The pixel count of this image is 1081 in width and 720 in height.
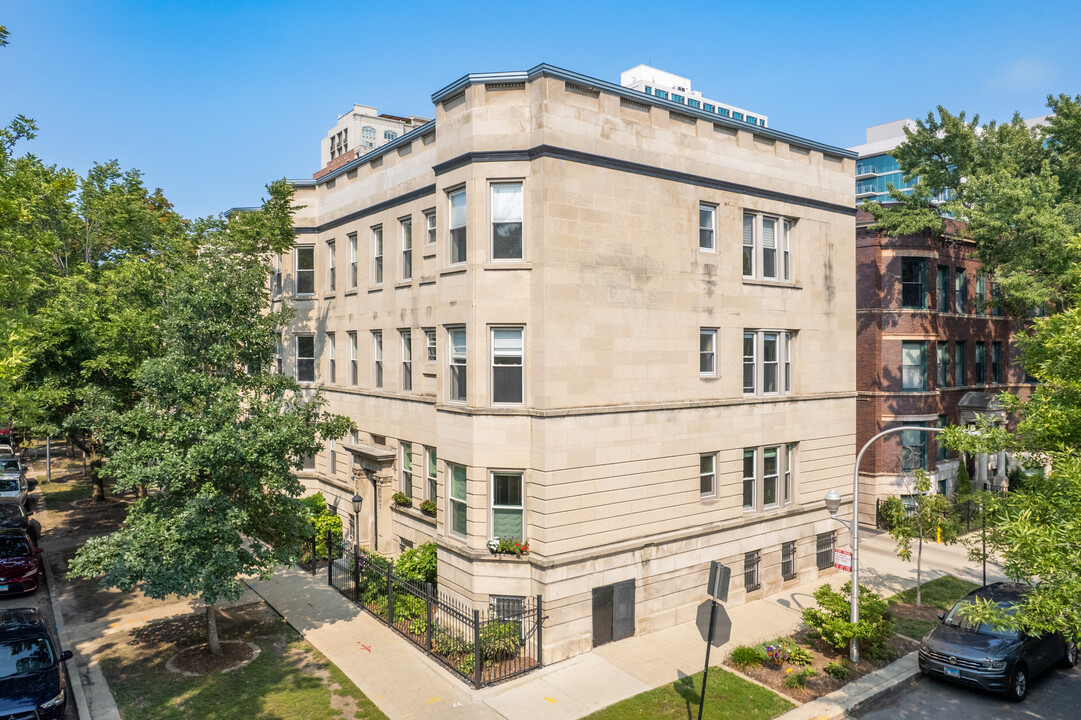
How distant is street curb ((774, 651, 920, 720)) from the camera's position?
14203 millimetres

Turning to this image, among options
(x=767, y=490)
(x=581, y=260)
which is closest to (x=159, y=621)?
Answer: (x=581, y=260)

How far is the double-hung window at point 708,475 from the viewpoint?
19905 millimetres

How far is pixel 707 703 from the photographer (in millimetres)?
14320

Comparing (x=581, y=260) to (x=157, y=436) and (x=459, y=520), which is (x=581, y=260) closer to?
(x=459, y=520)

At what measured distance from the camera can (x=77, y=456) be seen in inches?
1969

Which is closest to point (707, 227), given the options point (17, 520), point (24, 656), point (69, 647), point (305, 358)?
point (305, 358)

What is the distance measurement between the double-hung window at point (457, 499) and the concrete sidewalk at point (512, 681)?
121 inches

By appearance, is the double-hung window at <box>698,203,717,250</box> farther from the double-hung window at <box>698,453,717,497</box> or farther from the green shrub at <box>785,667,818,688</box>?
the green shrub at <box>785,667,818,688</box>

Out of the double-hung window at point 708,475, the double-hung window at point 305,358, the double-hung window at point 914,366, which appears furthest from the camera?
the double-hung window at point 914,366

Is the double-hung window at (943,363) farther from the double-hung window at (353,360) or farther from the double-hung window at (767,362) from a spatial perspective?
the double-hung window at (353,360)

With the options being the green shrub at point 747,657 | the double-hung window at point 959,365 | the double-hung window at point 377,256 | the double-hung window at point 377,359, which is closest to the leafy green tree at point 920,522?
the green shrub at point 747,657

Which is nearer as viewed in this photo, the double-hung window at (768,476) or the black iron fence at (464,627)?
the black iron fence at (464,627)

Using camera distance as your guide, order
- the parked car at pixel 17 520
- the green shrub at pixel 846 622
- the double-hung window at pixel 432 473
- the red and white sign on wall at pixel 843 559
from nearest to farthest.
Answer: the green shrub at pixel 846 622 < the red and white sign on wall at pixel 843 559 < the double-hung window at pixel 432 473 < the parked car at pixel 17 520

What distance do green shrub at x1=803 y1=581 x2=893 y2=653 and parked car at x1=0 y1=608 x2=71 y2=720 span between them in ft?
53.5
